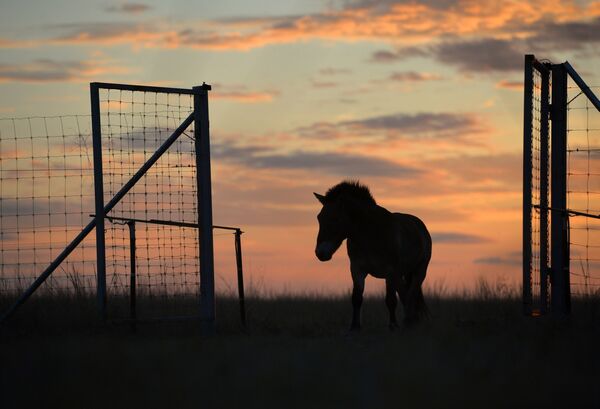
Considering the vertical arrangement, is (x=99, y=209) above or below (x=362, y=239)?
above

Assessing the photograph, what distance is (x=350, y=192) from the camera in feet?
51.3

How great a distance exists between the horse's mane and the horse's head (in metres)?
0.10

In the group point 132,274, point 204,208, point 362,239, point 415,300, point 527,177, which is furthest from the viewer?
point 415,300

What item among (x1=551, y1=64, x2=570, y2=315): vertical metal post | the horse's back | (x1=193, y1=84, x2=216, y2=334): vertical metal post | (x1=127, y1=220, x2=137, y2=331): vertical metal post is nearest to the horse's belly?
the horse's back

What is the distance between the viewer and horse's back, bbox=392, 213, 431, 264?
55.6 feet

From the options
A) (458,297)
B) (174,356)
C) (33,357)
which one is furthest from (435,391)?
(458,297)

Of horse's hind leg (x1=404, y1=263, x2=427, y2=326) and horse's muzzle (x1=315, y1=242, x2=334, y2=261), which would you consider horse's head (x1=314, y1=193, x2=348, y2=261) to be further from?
horse's hind leg (x1=404, y1=263, x2=427, y2=326)

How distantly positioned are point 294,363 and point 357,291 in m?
5.32

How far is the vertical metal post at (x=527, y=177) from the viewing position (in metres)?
14.4

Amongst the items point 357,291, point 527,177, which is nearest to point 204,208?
point 357,291

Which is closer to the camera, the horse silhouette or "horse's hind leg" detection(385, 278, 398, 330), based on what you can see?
the horse silhouette

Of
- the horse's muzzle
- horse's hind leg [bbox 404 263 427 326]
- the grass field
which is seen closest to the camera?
the grass field

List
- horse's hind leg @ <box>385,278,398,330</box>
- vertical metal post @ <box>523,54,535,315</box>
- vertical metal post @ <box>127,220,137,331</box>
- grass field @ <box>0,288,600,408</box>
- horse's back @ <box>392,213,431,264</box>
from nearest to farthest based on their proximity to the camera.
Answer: grass field @ <box>0,288,600,408</box> → vertical metal post @ <box>127,220,137,331</box> → vertical metal post @ <box>523,54,535,315</box> → horse's hind leg @ <box>385,278,398,330</box> → horse's back @ <box>392,213,431,264</box>

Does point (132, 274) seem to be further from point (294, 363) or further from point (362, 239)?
point (294, 363)
